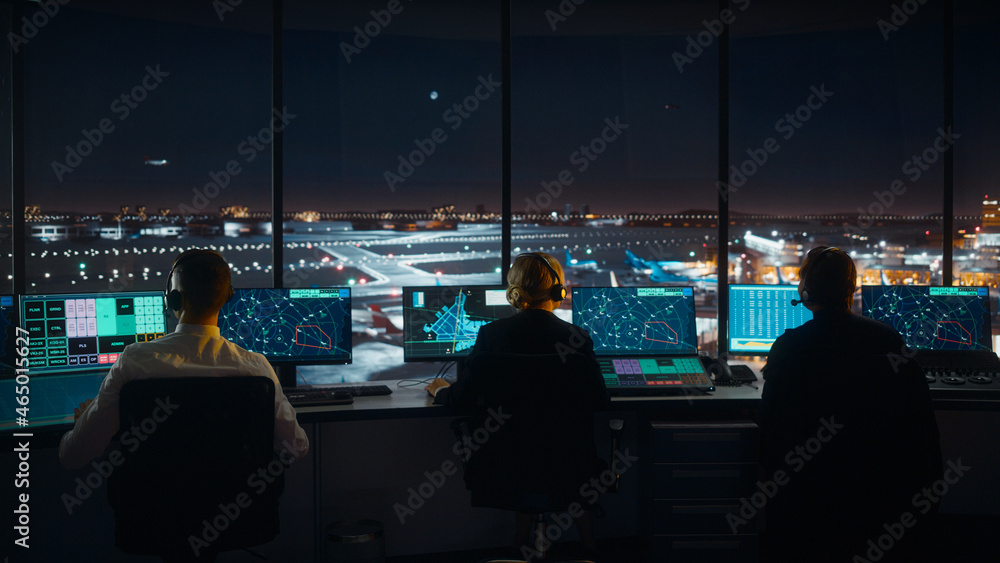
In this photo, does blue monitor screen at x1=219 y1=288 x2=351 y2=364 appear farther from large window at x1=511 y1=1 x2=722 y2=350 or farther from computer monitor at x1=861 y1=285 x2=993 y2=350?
computer monitor at x1=861 y1=285 x2=993 y2=350

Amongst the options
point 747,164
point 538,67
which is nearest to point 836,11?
point 747,164

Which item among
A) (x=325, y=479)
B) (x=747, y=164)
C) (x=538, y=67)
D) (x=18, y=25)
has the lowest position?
(x=325, y=479)

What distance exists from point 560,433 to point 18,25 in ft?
11.1

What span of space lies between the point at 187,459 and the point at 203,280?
0.52m

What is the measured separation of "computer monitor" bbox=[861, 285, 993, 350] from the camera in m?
3.27

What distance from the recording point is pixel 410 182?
496 cm

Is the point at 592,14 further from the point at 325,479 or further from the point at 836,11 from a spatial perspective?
the point at 325,479

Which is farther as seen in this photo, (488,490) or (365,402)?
(365,402)
